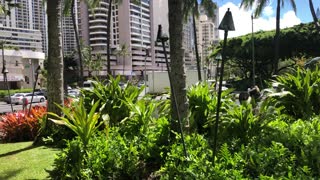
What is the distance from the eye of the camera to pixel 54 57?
32.9ft

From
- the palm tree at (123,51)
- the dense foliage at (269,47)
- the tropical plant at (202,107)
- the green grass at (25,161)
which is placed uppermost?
the palm tree at (123,51)

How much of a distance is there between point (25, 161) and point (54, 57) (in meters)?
3.36

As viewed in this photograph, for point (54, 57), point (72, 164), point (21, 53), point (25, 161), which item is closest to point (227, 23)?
point (72, 164)

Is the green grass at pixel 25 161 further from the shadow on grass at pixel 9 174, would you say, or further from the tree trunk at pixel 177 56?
the tree trunk at pixel 177 56

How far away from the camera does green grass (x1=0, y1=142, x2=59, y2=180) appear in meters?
6.39

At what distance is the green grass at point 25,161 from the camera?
639 centimetres

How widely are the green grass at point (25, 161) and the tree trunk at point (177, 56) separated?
2.43m

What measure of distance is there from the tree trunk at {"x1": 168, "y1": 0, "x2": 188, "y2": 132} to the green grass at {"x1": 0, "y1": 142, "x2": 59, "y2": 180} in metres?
2.43

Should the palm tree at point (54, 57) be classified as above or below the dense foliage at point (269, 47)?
below

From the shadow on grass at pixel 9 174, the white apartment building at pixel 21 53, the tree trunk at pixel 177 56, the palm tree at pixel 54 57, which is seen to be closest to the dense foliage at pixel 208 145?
the tree trunk at pixel 177 56

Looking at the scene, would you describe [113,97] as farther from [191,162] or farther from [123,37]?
[123,37]

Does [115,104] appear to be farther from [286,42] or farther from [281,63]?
[281,63]

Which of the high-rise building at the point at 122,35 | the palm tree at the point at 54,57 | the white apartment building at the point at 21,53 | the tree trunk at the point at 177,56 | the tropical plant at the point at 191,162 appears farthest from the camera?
the high-rise building at the point at 122,35

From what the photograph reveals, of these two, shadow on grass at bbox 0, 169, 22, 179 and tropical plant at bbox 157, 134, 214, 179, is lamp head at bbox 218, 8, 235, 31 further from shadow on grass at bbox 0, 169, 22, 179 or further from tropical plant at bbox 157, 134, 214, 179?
shadow on grass at bbox 0, 169, 22, 179
